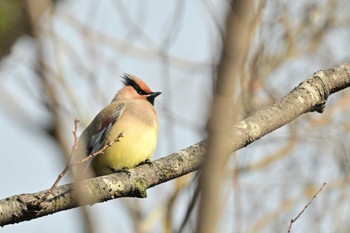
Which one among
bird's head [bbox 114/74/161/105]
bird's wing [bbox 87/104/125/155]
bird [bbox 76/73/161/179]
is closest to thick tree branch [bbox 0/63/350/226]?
bird [bbox 76/73/161/179]

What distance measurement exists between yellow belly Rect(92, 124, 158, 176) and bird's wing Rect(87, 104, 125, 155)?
0.18ft

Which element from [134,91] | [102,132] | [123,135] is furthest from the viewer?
[134,91]

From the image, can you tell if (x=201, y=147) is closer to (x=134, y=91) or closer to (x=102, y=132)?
(x=102, y=132)

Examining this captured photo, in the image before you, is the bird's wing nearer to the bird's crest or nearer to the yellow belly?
the yellow belly

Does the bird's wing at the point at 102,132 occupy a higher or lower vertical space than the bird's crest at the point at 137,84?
lower

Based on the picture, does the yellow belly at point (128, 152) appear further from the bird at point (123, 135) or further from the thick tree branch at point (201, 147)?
the thick tree branch at point (201, 147)

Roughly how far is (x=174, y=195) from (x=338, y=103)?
2.36m

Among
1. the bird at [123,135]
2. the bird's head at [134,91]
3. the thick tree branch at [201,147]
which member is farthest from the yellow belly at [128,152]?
the thick tree branch at [201,147]

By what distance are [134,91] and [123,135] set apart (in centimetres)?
104

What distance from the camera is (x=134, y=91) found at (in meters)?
6.27

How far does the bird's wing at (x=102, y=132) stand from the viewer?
5242 mm

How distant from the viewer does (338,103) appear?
905 centimetres

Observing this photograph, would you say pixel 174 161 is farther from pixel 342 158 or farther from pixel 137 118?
pixel 342 158

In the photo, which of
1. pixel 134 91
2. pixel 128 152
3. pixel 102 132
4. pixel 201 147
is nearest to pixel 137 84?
pixel 134 91
